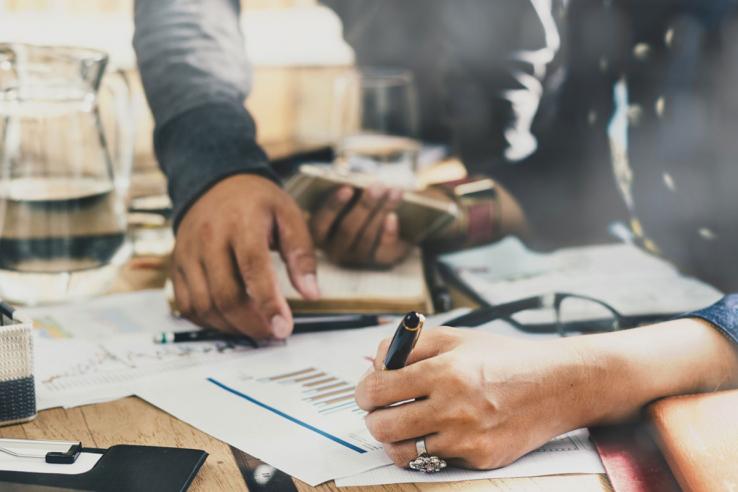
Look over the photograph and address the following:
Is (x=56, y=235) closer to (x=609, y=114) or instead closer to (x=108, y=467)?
(x=108, y=467)

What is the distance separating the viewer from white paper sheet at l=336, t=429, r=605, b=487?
0.53 metres

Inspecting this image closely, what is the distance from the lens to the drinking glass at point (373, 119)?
4.32 feet

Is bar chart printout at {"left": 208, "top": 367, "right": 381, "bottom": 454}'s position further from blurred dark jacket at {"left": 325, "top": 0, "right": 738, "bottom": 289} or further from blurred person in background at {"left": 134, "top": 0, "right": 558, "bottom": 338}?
blurred dark jacket at {"left": 325, "top": 0, "right": 738, "bottom": 289}

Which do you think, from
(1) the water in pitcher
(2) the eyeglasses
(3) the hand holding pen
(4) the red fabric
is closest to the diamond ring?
(3) the hand holding pen

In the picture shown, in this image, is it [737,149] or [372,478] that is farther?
[737,149]

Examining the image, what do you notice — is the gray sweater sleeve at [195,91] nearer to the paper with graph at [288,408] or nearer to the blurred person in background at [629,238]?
the paper with graph at [288,408]

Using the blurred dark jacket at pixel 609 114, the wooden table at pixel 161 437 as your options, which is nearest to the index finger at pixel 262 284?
the wooden table at pixel 161 437

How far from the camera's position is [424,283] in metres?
0.91

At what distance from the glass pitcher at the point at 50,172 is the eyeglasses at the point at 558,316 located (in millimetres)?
380

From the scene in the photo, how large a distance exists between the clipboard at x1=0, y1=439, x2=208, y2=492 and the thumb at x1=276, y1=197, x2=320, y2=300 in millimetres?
291

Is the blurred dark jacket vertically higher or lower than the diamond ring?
higher

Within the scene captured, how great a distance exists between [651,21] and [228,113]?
1.49ft

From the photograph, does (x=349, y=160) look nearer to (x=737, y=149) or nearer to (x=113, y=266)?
(x=113, y=266)

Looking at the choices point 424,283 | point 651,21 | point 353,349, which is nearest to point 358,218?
point 424,283
